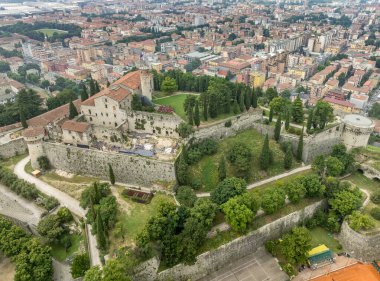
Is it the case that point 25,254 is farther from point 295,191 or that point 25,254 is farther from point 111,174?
point 295,191

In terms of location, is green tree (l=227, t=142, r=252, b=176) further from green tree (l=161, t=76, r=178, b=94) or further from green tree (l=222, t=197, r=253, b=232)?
green tree (l=161, t=76, r=178, b=94)

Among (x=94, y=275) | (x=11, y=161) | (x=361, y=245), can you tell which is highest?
(x=94, y=275)

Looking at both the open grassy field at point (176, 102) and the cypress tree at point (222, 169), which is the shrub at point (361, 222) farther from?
the open grassy field at point (176, 102)

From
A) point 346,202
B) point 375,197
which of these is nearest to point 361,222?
point 346,202

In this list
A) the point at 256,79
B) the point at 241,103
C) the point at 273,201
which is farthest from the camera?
the point at 256,79

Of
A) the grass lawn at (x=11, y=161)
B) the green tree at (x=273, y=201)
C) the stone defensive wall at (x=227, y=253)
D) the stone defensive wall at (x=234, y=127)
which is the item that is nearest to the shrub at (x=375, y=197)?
the stone defensive wall at (x=227, y=253)

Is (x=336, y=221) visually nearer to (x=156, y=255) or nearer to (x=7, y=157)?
(x=156, y=255)
